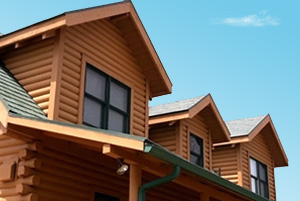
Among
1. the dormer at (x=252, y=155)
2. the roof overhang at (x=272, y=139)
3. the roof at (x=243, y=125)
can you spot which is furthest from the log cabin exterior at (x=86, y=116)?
the roof overhang at (x=272, y=139)

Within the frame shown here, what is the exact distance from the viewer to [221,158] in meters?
19.9

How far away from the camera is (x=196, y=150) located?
1695cm

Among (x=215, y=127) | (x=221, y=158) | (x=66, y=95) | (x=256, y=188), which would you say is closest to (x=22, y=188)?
(x=66, y=95)

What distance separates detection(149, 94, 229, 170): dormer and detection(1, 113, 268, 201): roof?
7.02m

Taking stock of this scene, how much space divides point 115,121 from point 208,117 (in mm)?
6624

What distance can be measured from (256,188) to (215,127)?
14.6 feet

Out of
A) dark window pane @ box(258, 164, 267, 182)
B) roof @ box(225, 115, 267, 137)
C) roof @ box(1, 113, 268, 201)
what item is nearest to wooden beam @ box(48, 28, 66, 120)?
roof @ box(1, 113, 268, 201)

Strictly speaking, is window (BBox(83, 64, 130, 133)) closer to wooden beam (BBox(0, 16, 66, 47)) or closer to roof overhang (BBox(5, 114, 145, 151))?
wooden beam (BBox(0, 16, 66, 47))

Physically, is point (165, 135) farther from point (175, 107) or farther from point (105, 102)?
point (105, 102)

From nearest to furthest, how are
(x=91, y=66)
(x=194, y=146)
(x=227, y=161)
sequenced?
(x=91, y=66)
(x=194, y=146)
(x=227, y=161)

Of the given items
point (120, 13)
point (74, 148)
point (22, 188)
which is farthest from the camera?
point (120, 13)

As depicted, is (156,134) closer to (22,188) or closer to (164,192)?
(164,192)

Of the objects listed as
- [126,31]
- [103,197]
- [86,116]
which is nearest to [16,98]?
[86,116]

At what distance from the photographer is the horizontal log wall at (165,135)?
52.4 feet
